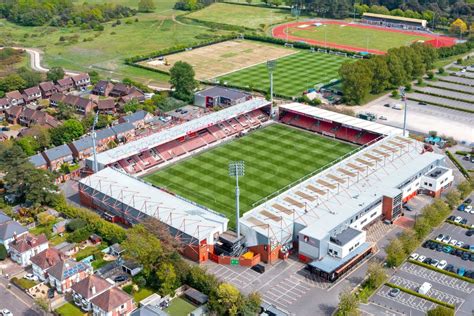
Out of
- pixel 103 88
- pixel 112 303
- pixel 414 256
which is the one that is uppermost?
pixel 103 88

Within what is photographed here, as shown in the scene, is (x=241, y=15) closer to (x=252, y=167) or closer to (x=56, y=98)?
(x=56, y=98)

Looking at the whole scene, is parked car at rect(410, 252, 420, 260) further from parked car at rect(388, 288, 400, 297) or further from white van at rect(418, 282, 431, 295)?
parked car at rect(388, 288, 400, 297)

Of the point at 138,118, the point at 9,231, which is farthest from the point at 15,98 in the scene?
the point at 9,231

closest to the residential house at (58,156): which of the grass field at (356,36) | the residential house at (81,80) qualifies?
the residential house at (81,80)

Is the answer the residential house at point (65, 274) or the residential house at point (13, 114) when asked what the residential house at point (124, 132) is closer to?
the residential house at point (13, 114)

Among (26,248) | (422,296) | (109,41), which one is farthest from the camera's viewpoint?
(109,41)
